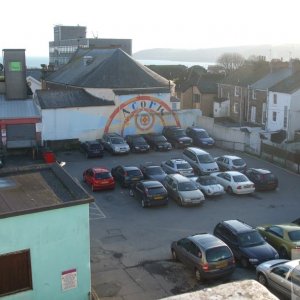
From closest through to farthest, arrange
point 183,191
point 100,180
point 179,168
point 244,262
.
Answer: point 244,262, point 183,191, point 100,180, point 179,168

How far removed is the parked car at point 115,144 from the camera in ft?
132

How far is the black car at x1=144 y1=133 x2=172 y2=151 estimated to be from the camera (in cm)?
4183

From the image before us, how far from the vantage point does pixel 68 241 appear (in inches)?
572

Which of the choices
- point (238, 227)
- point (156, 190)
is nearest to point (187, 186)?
point (156, 190)

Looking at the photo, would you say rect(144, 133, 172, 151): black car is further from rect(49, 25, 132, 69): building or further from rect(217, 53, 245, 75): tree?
rect(49, 25, 132, 69): building

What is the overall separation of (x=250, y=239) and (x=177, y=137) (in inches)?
936

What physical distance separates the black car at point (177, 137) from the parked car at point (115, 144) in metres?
5.08

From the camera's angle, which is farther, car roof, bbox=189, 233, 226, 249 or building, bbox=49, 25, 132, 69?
building, bbox=49, 25, 132, 69

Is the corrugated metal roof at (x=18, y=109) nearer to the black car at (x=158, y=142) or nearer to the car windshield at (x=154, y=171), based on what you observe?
the black car at (x=158, y=142)

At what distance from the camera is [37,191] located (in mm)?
15930

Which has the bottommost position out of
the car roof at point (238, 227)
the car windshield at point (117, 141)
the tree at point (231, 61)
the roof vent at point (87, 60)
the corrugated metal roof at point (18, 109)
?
the car roof at point (238, 227)

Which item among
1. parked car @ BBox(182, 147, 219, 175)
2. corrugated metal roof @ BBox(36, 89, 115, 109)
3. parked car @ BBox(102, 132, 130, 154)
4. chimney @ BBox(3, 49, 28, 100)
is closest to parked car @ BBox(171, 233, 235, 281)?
parked car @ BBox(182, 147, 219, 175)

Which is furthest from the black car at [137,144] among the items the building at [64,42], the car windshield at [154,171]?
the building at [64,42]

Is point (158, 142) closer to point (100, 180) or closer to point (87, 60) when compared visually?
point (100, 180)
